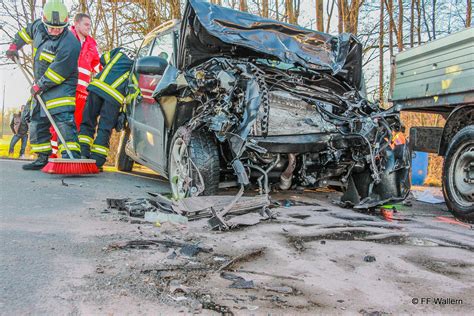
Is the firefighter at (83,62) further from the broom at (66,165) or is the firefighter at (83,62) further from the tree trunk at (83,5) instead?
the tree trunk at (83,5)

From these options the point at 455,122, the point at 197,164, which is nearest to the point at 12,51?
the point at 197,164

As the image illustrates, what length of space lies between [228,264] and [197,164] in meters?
1.58

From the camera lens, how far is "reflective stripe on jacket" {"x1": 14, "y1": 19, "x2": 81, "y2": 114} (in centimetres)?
570

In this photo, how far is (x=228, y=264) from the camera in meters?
2.22

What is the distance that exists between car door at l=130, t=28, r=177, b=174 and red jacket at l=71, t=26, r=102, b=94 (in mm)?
1210

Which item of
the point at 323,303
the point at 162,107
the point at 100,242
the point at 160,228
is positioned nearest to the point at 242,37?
the point at 162,107

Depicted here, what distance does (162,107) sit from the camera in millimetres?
4438

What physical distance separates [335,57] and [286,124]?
1507 millimetres

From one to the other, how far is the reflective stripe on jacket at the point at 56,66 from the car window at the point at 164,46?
120 cm

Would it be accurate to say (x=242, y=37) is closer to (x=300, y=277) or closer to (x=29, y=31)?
(x=300, y=277)

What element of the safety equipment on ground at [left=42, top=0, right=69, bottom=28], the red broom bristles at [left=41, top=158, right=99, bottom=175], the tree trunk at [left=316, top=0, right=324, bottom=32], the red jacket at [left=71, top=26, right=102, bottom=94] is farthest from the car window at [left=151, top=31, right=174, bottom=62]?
the tree trunk at [left=316, top=0, right=324, bottom=32]

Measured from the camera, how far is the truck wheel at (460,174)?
163 inches

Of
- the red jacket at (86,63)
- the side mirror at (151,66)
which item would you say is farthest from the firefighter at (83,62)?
the side mirror at (151,66)

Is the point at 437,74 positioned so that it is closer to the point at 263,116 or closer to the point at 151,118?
the point at 263,116
